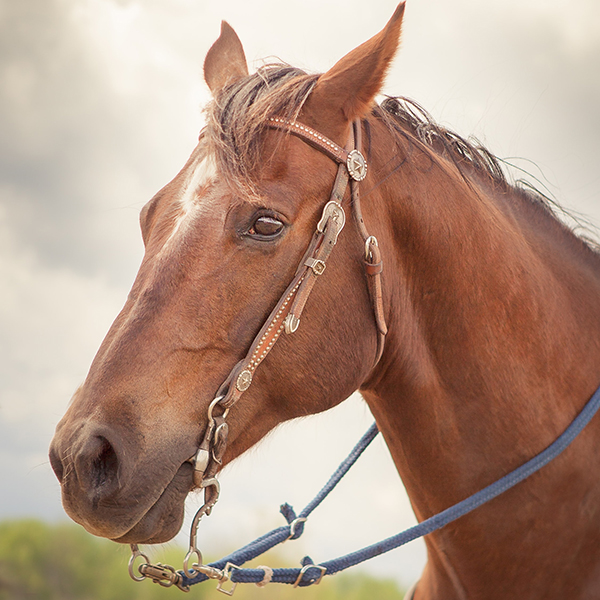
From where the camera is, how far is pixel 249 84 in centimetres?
227

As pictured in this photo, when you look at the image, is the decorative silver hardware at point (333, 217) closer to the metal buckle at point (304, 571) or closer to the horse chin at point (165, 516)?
the horse chin at point (165, 516)

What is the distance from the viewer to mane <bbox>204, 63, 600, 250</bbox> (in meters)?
2.06

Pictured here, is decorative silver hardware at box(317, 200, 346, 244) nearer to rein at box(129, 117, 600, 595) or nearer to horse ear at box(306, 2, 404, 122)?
rein at box(129, 117, 600, 595)

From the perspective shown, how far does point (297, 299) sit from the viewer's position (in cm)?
200

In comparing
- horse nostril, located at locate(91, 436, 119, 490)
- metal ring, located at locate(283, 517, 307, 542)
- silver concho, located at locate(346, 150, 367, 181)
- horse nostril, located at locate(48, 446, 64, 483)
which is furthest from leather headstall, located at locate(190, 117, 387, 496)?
metal ring, located at locate(283, 517, 307, 542)

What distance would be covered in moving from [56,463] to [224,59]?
2.15 metres

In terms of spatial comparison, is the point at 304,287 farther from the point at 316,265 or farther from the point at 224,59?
the point at 224,59

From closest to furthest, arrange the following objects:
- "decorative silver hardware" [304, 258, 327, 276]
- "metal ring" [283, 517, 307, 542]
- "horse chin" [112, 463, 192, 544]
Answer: "horse chin" [112, 463, 192, 544] → "decorative silver hardware" [304, 258, 327, 276] → "metal ring" [283, 517, 307, 542]

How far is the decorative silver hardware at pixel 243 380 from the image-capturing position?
1.91m

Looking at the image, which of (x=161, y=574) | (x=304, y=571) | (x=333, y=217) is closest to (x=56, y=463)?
(x=161, y=574)

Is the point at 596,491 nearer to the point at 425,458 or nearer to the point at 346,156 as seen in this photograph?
the point at 425,458

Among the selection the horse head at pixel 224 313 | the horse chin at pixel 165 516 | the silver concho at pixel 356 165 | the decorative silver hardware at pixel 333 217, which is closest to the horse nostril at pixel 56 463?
the horse head at pixel 224 313

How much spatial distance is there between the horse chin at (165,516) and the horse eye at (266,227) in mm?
845

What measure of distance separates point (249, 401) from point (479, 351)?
1000 mm
